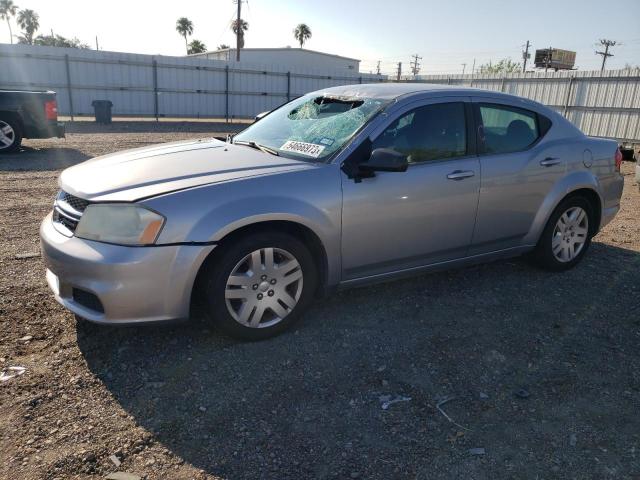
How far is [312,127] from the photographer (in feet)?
12.8

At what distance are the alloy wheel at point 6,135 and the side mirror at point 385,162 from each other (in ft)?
31.3

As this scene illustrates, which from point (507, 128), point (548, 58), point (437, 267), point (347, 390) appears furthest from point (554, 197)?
point (548, 58)

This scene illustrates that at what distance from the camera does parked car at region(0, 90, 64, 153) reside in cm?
1004

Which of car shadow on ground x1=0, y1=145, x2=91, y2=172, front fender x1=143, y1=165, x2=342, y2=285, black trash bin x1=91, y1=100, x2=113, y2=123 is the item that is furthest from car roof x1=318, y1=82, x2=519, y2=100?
black trash bin x1=91, y1=100, x2=113, y2=123

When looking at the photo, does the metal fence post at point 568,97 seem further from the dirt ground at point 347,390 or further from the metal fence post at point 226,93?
the dirt ground at point 347,390

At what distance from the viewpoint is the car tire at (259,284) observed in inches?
122

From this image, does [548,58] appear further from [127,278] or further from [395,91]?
[127,278]

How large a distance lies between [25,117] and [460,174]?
9.56 metres

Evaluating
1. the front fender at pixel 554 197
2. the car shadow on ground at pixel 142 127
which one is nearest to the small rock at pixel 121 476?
the front fender at pixel 554 197

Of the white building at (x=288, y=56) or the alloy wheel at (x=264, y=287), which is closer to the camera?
the alloy wheel at (x=264, y=287)

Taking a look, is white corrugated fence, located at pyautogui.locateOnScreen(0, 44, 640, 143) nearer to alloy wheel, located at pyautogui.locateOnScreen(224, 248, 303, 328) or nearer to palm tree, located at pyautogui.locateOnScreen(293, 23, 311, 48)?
alloy wheel, located at pyautogui.locateOnScreen(224, 248, 303, 328)

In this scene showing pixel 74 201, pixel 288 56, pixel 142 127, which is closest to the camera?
pixel 74 201

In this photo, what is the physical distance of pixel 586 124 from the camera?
16531 mm

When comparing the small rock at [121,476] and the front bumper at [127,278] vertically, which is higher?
the front bumper at [127,278]
